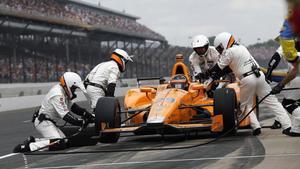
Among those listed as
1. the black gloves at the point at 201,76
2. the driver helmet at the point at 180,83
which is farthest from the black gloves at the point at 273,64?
the driver helmet at the point at 180,83

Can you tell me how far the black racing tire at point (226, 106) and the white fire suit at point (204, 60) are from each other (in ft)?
7.71

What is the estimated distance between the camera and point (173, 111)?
25.2 ft

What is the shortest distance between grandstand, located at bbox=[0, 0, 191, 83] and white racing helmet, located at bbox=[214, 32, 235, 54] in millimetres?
17890

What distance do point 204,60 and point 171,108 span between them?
2.38m

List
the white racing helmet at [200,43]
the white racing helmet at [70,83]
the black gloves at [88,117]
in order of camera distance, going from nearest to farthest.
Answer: the white racing helmet at [70,83] < the black gloves at [88,117] < the white racing helmet at [200,43]

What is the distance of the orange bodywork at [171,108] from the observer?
7320mm

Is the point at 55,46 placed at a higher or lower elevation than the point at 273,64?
higher

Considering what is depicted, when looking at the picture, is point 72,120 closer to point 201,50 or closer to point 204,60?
point 201,50

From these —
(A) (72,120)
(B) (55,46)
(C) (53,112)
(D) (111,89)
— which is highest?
(B) (55,46)

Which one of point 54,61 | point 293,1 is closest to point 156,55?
point 54,61

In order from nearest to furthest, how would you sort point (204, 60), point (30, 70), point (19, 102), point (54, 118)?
point (54, 118) → point (204, 60) → point (19, 102) → point (30, 70)

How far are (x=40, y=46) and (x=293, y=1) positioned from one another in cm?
2777

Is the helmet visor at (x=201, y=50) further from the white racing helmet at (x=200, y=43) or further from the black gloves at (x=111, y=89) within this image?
the black gloves at (x=111, y=89)

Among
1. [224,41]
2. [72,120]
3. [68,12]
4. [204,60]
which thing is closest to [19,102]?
[68,12]
